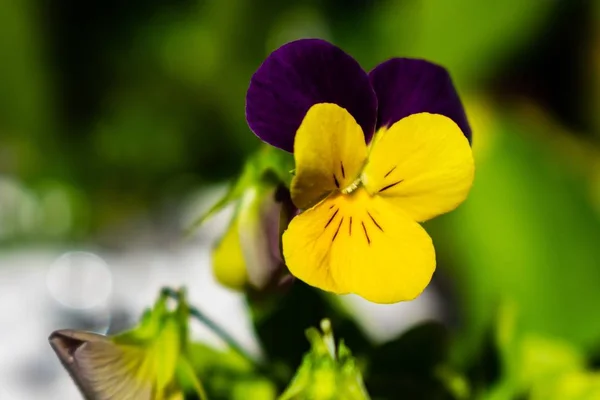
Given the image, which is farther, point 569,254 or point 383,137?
point 569,254

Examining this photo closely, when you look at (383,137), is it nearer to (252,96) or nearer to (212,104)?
(252,96)

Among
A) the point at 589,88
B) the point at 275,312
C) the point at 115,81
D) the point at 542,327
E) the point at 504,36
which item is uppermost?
the point at 115,81

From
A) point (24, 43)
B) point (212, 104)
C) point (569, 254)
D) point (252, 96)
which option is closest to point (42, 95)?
point (24, 43)

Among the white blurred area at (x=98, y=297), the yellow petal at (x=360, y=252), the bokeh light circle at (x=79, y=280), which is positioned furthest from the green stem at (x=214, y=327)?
the bokeh light circle at (x=79, y=280)

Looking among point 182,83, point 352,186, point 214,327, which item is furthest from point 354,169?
point 182,83

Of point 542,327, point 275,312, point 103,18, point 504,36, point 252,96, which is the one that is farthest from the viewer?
point 103,18

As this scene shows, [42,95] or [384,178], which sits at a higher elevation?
[42,95]

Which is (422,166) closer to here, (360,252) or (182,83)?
(360,252)

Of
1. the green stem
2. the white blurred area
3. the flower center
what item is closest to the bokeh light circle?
the white blurred area
